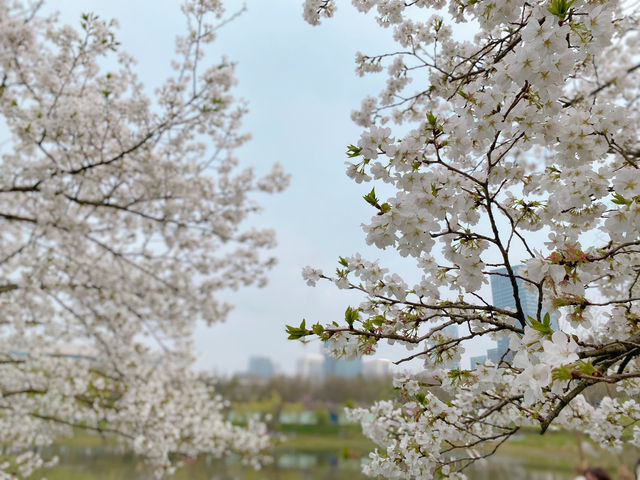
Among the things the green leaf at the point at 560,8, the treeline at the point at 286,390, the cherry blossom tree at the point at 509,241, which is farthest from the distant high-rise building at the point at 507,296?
the treeline at the point at 286,390

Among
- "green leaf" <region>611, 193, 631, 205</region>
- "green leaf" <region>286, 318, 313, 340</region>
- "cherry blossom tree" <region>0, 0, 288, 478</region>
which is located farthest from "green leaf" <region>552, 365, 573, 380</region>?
"cherry blossom tree" <region>0, 0, 288, 478</region>

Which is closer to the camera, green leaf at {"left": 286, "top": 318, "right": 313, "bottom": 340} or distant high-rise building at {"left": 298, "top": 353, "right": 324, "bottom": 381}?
green leaf at {"left": 286, "top": 318, "right": 313, "bottom": 340}

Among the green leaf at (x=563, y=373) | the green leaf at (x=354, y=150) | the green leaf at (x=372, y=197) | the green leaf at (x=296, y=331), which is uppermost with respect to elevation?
the green leaf at (x=354, y=150)

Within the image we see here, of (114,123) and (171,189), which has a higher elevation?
(114,123)

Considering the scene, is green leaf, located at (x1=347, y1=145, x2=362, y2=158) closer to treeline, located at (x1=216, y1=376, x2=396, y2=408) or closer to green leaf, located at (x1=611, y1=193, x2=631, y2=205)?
green leaf, located at (x1=611, y1=193, x2=631, y2=205)

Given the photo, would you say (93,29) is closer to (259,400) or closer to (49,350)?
(49,350)

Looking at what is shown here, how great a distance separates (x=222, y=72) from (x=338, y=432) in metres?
9.09

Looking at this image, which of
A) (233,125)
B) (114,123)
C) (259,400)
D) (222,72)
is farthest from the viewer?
(259,400)

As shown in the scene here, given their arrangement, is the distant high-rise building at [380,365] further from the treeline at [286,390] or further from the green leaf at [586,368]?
the treeline at [286,390]

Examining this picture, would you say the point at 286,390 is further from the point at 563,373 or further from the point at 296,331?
the point at 563,373

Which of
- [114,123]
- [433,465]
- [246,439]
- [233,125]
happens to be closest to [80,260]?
[114,123]

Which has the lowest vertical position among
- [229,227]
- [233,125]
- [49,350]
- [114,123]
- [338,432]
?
[338,432]

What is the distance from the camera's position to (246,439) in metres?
6.21

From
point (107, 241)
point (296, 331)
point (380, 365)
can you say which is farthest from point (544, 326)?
point (107, 241)
